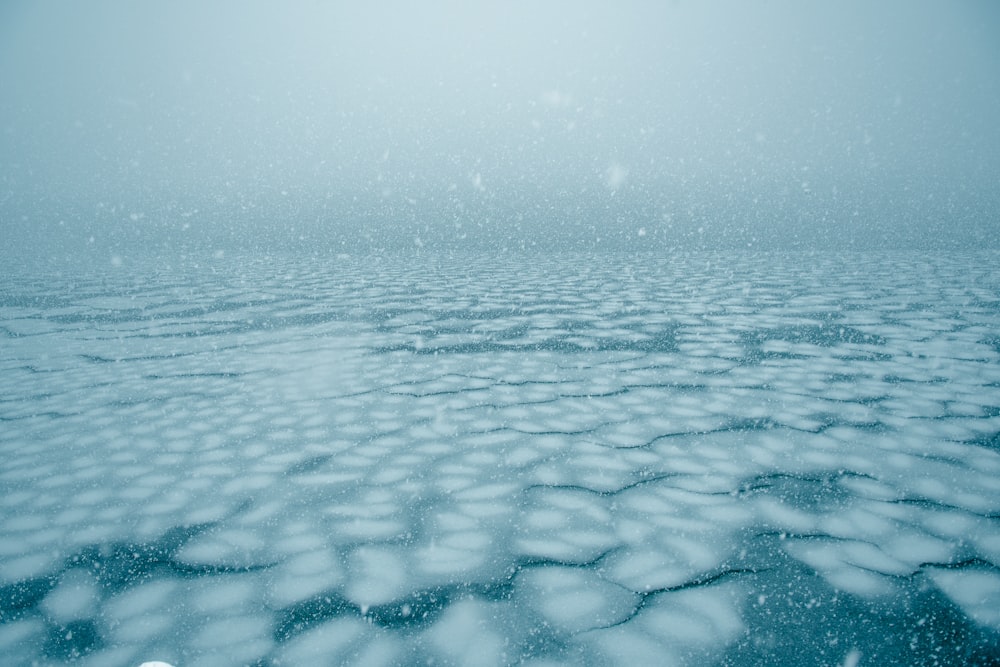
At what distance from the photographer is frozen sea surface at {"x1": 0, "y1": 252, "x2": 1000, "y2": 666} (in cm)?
130

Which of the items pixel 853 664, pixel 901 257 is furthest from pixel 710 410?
pixel 901 257

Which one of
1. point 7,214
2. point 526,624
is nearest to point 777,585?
point 526,624

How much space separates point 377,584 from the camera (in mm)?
1459

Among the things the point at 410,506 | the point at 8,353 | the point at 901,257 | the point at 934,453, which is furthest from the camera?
the point at 901,257

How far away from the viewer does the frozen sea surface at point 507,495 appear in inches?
Answer: 51.3

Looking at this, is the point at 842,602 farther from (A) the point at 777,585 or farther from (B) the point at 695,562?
(B) the point at 695,562

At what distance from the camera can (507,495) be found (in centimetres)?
184

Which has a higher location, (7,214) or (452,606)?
(7,214)

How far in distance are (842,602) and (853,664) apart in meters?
0.18

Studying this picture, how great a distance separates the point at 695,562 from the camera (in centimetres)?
151

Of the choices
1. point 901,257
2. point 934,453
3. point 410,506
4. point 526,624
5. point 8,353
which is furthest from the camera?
point 901,257

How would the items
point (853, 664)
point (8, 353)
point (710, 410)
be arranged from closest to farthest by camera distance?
1. point (853, 664)
2. point (710, 410)
3. point (8, 353)

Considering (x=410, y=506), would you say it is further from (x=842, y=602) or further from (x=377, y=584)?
(x=842, y=602)

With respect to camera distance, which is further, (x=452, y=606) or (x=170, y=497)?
(x=170, y=497)
